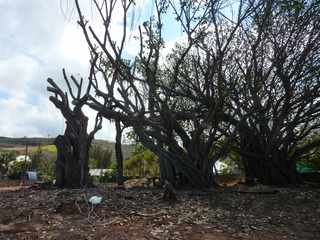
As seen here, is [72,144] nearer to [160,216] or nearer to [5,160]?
[160,216]

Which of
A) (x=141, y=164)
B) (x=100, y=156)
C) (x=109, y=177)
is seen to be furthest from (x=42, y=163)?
(x=109, y=177)

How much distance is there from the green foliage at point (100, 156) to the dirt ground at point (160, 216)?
17.5m

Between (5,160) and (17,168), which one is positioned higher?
(5,160)

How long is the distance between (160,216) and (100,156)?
68.1ft

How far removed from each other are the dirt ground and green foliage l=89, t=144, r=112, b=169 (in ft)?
57.4

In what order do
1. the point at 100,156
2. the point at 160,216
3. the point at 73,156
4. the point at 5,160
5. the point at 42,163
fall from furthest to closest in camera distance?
the point at 100,156
the point at 5,160
the point at 42,163
the point at 73,156
the point at 160,216

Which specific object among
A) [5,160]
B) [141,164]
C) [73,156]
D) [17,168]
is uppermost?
[5,160]

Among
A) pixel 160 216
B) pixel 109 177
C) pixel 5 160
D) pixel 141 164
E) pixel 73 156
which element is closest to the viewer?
pixel 160 216

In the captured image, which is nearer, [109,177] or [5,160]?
[109,177]

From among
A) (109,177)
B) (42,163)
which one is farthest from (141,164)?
(42,163)

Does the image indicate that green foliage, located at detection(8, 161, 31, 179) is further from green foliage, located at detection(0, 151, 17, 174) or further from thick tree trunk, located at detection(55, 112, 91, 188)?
thick tree trunk, located at detection(55, 112, 91, 188)

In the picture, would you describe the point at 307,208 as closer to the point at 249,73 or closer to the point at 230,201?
the point at 230,201

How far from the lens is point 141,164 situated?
850 inches

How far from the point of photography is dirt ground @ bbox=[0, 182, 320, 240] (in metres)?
6.41
